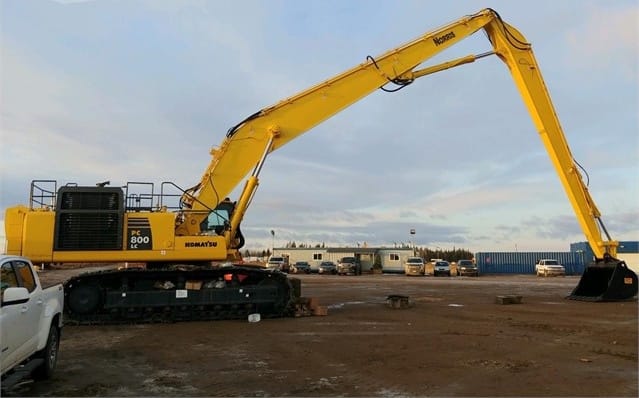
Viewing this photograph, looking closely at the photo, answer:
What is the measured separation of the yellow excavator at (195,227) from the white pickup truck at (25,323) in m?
5.62

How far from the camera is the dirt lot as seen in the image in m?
7.48

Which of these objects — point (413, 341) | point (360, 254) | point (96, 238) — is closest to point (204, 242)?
point (96, 238)

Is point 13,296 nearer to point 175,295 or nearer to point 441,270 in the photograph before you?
point 175,295

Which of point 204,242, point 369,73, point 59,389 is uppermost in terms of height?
point 369,73

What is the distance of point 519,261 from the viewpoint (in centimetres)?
6006

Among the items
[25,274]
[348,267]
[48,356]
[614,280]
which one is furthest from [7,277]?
[348,267]

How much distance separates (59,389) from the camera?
291 inches

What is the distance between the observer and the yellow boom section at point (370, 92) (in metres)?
15.7

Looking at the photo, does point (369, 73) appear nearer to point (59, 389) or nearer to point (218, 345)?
point (218, 345)

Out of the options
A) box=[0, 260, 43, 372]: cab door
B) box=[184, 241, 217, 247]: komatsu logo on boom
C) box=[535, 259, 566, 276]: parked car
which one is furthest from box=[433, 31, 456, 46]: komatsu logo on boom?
box=[535, 259, 566, 276]: parked car

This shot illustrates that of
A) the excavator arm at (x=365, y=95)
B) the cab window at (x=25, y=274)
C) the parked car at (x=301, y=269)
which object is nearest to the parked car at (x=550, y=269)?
the parked car at (x=301, y=269)

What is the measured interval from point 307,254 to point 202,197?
169 ft

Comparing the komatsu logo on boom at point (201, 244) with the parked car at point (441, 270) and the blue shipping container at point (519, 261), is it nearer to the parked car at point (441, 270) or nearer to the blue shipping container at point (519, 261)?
the parked car at point (441, 270)

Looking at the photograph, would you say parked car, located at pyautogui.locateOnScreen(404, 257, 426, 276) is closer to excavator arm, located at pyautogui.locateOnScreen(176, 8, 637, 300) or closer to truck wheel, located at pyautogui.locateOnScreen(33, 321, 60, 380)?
excavator arm, located at pyautogui.locateOnScreen(176, 8, 637, 300)
